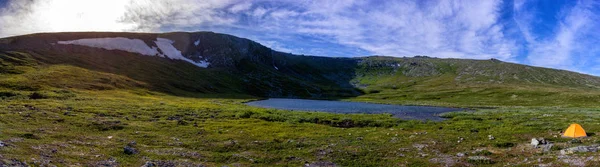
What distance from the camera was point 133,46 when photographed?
17838cm

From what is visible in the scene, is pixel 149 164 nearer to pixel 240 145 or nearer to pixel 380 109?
pixel 240 145

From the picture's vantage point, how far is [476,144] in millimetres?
31797

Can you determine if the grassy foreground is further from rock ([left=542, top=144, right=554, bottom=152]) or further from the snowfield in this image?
the snowfield

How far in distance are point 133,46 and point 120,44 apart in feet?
20.8

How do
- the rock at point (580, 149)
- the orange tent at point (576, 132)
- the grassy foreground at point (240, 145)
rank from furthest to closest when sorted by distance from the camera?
the orange tent at point (576, 132)
the rock at point (580, 149)
the grassy foreground at point (240, 145)

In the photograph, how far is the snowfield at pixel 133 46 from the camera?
164 meters

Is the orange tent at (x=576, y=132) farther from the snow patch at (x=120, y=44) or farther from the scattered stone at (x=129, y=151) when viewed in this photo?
the snow patch at (x=120, y=44)

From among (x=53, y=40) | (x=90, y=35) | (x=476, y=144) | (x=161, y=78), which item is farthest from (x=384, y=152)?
(x=90, y=35)

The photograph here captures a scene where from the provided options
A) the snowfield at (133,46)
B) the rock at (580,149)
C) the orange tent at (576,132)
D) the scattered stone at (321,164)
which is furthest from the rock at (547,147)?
the snowfield at (133,46)

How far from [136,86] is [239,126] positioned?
8326 centimetres

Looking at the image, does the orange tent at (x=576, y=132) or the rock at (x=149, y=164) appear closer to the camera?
the rock at (x=149, y=164)

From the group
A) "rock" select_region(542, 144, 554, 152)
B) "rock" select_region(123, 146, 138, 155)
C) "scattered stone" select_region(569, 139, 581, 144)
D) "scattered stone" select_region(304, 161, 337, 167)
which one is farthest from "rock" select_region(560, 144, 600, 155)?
"rock" select_region(123, 146, 138, 155)

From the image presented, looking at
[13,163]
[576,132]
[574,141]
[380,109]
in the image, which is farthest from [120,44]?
[574,141]

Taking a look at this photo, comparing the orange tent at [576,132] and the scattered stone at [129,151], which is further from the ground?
the orange tent at [576,132]
